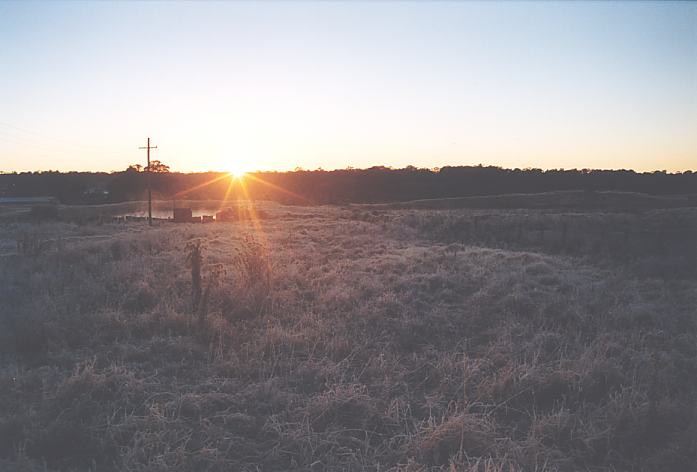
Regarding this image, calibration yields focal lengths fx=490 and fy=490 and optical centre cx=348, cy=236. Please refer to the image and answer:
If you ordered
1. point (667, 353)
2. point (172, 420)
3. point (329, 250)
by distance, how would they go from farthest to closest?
point (329, 250) < point (667, 353) < point (172, 420)

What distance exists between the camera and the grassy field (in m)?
4.33

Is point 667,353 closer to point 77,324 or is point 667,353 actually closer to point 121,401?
point 121,401

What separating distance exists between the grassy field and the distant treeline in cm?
7503

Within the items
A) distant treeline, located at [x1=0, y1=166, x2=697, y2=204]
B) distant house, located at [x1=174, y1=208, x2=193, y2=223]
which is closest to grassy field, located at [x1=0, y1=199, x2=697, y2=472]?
distant house, located at [x1=174, y1=208, x2=193, y2=223]

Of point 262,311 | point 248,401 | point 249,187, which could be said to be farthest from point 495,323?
point 249,187

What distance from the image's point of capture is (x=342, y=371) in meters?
5.93

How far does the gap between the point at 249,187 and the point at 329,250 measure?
10374cm

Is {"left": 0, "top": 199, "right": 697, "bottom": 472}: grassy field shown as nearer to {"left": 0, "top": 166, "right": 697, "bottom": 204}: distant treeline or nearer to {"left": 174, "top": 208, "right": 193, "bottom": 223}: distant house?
{"left": 174, "top": 208, "right": 193, "bottom": 223}: distant house

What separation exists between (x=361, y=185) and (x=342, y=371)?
3928 inches

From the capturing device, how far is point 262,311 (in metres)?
8.46

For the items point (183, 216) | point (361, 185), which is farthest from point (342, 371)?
point (361, 185)

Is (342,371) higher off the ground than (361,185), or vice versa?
(361,185)

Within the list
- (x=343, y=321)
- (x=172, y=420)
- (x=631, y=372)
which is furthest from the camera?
(x=343, y=321)

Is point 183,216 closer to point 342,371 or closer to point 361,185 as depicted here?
point 342,371
